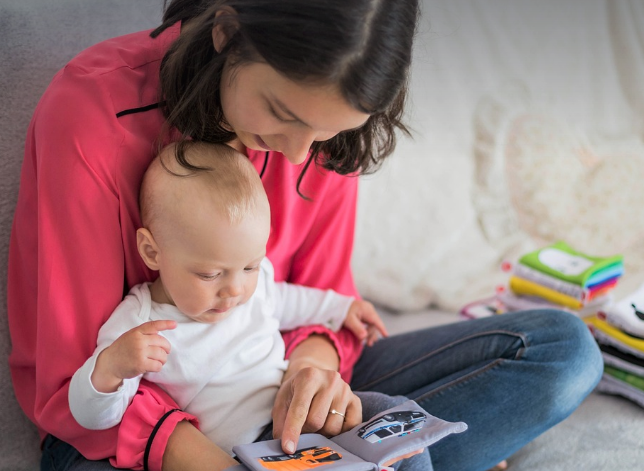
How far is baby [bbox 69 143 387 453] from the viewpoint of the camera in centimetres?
90

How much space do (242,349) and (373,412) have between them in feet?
0.72

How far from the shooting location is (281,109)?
888mm

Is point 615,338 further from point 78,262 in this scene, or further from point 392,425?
point 78,262

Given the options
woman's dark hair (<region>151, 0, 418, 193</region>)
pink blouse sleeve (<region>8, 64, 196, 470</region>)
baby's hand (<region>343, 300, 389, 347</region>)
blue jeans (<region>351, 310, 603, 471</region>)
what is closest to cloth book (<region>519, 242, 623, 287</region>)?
blue jeans (<region>351, 310, 603, 471</region>)

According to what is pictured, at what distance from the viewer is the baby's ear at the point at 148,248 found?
0.98m

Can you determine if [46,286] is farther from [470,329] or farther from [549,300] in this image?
[549,300]

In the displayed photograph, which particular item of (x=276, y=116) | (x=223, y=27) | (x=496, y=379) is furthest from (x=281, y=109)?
(x=496, y=379)

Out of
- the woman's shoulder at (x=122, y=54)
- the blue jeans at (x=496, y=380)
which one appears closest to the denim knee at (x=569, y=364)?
the blue jeans at (x=496, y=380)

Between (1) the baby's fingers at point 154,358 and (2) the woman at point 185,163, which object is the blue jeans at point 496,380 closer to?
(2) the woman at point 185,163

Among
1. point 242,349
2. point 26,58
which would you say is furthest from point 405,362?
point 26,58

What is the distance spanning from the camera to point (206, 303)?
0.98 metres

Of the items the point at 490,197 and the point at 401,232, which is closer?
the point at 401,232

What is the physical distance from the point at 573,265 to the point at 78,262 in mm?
1223

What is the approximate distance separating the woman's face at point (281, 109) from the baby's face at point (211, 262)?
0.40 feet
